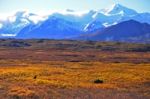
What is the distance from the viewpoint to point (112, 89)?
156 feet

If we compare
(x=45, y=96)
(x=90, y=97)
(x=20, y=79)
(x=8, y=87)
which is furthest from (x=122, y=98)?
(x=20, y=79)

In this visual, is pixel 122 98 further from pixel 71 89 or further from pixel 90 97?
pixel 71 89

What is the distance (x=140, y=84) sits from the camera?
175ft

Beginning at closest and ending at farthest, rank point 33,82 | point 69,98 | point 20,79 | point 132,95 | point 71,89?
point 69,98, point 132,95, point 71,89, point 33,82, point 20,79

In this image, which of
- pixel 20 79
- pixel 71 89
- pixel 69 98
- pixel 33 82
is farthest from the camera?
pixel 20 79

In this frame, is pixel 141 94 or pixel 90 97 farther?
pixel 141 94

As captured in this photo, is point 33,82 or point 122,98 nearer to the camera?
point 122,98

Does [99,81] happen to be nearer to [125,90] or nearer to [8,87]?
[125,90]

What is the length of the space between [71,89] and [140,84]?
11.1m

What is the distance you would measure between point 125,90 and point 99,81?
8.26 m

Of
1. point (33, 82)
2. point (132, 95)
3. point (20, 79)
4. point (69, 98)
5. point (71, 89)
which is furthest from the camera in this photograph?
point (20, 79)

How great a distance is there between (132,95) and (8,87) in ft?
46.5

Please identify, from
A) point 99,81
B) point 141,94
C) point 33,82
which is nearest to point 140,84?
point 99,81

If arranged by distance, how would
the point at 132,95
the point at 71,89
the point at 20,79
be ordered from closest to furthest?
the point at 132,95 < the point at 71,89 < the point at 20,79
